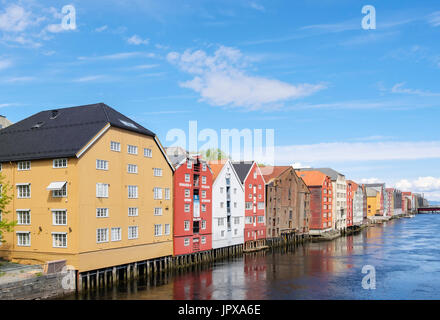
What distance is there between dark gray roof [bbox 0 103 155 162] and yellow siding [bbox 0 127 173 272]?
42.3 inches

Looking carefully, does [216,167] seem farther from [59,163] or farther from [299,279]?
[59,163]

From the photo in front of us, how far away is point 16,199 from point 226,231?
3584 cm

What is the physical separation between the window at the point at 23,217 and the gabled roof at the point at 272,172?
54.0 meters

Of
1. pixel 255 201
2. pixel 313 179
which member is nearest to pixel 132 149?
pixel 255 201

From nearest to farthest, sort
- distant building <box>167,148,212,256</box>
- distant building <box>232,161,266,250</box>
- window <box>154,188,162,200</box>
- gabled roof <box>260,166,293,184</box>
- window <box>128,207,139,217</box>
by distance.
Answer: window <box>128,207,139,217</box> → window <box>154,188,162,200</box> → distant building <box>167,148,212,256</box> → distant building <box>232,161,266,250</box> → gabled roof <box>260,166,293,184</box>

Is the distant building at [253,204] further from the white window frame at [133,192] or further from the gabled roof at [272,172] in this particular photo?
the white window frame at [133,192]

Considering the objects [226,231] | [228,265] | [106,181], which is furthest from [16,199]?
[226,231]

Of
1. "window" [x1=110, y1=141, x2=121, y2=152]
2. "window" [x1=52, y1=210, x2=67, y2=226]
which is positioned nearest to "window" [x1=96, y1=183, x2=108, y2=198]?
"window" [x1=52, y1=210, x2=67, y2=226]

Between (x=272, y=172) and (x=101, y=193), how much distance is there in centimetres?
5516

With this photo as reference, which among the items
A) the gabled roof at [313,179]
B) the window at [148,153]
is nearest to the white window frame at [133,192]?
the window at [148,153]

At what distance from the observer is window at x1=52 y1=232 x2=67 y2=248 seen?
44.1 meters

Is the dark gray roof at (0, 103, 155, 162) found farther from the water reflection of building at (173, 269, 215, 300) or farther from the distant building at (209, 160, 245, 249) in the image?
the distant building at (209, 160, 245, 249)

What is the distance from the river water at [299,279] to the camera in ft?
145

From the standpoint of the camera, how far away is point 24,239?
47.1 meters
